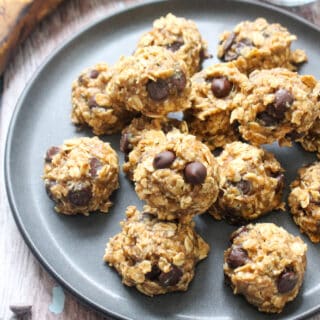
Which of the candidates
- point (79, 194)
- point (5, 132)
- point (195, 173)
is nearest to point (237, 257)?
point (195, 173)


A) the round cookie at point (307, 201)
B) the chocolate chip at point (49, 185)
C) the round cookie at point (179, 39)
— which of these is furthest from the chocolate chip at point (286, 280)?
the round cookie at point (179, 39)

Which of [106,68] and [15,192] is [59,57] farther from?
[15,192]

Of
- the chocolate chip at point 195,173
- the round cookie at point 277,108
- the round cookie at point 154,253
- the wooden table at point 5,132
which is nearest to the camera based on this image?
the chocolate chip at point 195,173

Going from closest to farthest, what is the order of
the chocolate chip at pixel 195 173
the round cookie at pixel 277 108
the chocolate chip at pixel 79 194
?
the chocolate chip at pixel 195 173 → the round cookie at pixel 277 108 → the chocolate chip at pixel 79 194

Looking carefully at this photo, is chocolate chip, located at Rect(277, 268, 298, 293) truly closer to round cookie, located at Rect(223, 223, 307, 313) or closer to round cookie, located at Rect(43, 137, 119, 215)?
round cookie, located at Rect(223, 223, 307, 313)

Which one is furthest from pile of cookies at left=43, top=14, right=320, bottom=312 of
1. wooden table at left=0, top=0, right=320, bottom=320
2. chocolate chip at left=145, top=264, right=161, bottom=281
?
wooden table at left=0, top=0, right=320, bottom=320

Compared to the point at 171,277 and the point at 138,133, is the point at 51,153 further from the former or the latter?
the point at 171,277

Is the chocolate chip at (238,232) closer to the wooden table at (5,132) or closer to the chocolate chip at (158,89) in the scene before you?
the wooden table at (5,132)
